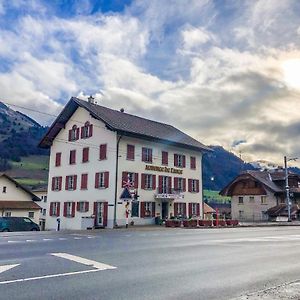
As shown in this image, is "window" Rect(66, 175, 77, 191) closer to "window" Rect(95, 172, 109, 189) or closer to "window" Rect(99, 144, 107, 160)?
"window" Rect(95, 172, 109, 189)

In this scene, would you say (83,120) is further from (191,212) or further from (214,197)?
(214,197)

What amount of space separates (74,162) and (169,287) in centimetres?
3792

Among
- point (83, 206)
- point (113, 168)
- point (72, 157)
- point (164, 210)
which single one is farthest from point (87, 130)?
point (164, 210)

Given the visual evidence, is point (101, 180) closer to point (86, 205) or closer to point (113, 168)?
point (113, 168)

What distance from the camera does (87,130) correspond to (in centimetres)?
4344

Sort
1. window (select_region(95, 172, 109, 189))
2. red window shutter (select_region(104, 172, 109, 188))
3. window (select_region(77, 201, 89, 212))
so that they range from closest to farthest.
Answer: red window shutter (select_region(104, 172, 109, 188)) < window (select_region(95, 172, 109, 189)) < window (select_region(77, 201, 89, 212))

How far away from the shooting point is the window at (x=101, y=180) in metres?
39.5

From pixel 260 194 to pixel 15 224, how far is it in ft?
137

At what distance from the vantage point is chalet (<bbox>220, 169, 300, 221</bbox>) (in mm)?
63438

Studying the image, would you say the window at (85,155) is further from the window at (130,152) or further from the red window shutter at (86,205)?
the window at (130,152)

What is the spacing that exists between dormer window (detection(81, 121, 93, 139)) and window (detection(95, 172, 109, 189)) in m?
4.85

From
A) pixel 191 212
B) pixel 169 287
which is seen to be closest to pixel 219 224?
pixel 191 212

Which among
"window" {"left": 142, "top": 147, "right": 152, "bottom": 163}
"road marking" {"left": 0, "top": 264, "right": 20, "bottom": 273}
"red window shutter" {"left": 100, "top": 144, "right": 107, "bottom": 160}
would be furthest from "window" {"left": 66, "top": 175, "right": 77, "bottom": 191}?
"road marking" {"left": 0, "top": 264, "right": 20, "bottom": 273}

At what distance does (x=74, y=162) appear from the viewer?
146 ft
